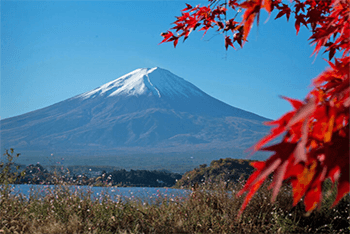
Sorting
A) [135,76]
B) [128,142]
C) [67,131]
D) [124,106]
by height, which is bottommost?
[128,142]

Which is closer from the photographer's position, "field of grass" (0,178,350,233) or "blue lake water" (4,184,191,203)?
"field of grass" (0,178,350,233)

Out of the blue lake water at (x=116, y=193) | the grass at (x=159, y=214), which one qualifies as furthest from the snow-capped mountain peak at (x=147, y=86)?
the grass at (x=159, y=214)

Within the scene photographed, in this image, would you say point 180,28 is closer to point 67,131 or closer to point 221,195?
point 221,195

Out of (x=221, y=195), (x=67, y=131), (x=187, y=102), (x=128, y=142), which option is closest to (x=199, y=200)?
(x=221, y=195)

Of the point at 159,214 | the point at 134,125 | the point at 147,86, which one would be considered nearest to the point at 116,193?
the point at 159,214

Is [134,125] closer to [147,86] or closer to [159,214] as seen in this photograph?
[147,86]

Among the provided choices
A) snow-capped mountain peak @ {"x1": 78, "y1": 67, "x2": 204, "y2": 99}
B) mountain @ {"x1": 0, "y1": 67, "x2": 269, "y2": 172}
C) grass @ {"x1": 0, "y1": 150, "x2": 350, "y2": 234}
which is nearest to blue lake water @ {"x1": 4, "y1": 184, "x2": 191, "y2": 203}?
grass @ {"x1": 0, "y1": 150, "x2": 350, "y2": 234}

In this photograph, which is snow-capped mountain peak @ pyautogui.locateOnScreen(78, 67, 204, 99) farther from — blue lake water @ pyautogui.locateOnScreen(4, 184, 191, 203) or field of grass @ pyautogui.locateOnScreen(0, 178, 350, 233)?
field of grass @ pyautogui.locateOnScreen(0, 178, 350, 233)
